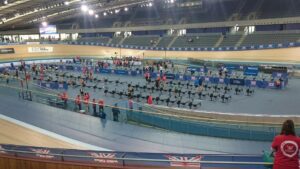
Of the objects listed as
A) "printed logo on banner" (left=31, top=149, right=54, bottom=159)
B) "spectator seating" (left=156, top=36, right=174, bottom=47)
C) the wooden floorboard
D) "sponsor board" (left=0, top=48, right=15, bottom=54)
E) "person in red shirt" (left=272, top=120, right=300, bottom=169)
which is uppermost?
"spectator seating" (left=156, top=36, right=174, bottom=47)

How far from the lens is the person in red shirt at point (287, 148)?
3.63 m

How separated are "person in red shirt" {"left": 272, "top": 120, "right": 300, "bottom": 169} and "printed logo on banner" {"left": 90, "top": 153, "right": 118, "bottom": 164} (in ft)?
9.60

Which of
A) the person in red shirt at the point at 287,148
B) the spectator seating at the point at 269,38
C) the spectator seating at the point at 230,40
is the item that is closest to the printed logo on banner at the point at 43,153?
the person in red shirt at the point at 287,148

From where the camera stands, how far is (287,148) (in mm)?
3646

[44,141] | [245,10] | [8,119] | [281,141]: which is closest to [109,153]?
[281,141]

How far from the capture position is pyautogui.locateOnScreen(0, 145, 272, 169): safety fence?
4.88m

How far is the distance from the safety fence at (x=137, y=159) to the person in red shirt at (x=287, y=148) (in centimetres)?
47

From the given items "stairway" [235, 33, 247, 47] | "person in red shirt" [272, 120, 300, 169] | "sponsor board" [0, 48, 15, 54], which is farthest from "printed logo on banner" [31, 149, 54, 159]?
"sponsor board" [0, 48, 15, 54]

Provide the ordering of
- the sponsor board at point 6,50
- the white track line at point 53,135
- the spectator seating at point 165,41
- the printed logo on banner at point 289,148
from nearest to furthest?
the printed logo on banner at point 289,148 < the white track line at point 53,135 < the sponsor board at point 6,50 < the spectator seating at point 165,41

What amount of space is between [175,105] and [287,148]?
15.6m

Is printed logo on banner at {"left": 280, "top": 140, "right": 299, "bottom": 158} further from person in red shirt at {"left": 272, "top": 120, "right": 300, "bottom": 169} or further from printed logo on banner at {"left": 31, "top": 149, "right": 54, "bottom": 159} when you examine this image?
printed logo on banner at {"left": 31, "top": 149, "right": 54, "bottom": 159}

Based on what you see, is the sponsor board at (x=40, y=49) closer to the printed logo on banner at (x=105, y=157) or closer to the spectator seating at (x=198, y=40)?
the spectator seating at (x=198, y=40)

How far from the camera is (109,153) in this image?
6.04 m

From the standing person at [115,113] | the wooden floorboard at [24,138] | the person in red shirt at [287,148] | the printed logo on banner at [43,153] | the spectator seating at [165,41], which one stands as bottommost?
the wooden floorboard at [24,138]
